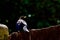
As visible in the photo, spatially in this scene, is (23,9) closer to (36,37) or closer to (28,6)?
(28,6)

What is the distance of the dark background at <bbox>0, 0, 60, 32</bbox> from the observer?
10500 millimetres

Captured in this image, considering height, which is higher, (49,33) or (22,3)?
(22,3)

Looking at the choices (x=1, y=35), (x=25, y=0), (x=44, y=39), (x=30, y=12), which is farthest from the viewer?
(x=30, y=12)

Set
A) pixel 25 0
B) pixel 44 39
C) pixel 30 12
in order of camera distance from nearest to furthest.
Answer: pixel 44 39 < pixel 25 0 < pixel 30 12

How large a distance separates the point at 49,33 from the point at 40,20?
222 inches

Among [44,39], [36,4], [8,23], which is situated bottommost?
[44,39]

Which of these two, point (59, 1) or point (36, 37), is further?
point (59, 1)

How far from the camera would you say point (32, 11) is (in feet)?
35.6

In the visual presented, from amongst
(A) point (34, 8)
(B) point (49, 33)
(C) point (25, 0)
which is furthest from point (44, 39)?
(A) point (34, 8)

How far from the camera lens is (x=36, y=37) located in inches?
196

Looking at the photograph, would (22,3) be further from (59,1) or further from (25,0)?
(59,1)

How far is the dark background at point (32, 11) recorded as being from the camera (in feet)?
34.4

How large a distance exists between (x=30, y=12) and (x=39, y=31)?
19.1 feet

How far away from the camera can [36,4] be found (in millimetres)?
10547
